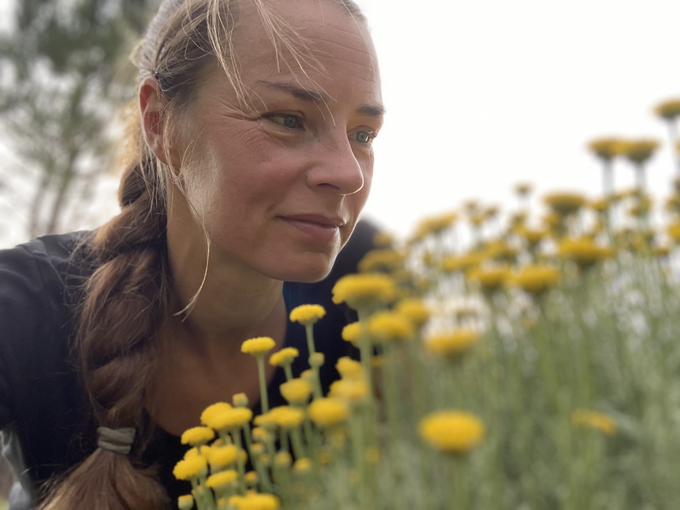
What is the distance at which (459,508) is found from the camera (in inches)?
13.6

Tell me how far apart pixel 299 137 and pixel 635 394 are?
31.3 inches

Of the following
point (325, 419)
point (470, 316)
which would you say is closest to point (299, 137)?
point (470, 316)

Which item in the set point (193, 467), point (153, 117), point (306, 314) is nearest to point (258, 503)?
point (193, 467)

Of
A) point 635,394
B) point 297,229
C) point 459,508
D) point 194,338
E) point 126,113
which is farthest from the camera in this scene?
point 126,113

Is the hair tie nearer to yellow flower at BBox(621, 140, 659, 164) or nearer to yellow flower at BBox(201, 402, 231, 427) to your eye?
yellow flower at BBox(201, 402, 231, 427)

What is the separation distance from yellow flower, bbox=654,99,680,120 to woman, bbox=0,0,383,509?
55 cm

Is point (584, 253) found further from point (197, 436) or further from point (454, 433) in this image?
point (197, 436)

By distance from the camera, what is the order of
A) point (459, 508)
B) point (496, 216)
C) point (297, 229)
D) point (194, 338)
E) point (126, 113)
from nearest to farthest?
1. point (459, 508)
2. point (496, 216)
3. point (297, 229)
4. point (194, 338)
5. point (126, 113)

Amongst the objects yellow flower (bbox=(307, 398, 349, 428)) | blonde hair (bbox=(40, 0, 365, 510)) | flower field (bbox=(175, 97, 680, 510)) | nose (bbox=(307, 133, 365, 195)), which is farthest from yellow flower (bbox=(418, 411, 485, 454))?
blonde hair (bbox=(40, 0, 365, 510))

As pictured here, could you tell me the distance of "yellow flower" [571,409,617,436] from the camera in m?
0.38

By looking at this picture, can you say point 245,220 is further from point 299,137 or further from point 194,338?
point 194,338

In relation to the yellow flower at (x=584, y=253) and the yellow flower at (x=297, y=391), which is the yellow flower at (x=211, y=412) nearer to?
the yellow flower at (x=297, y=391)

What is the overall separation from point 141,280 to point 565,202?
3.65 feet

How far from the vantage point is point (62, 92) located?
338 inches
